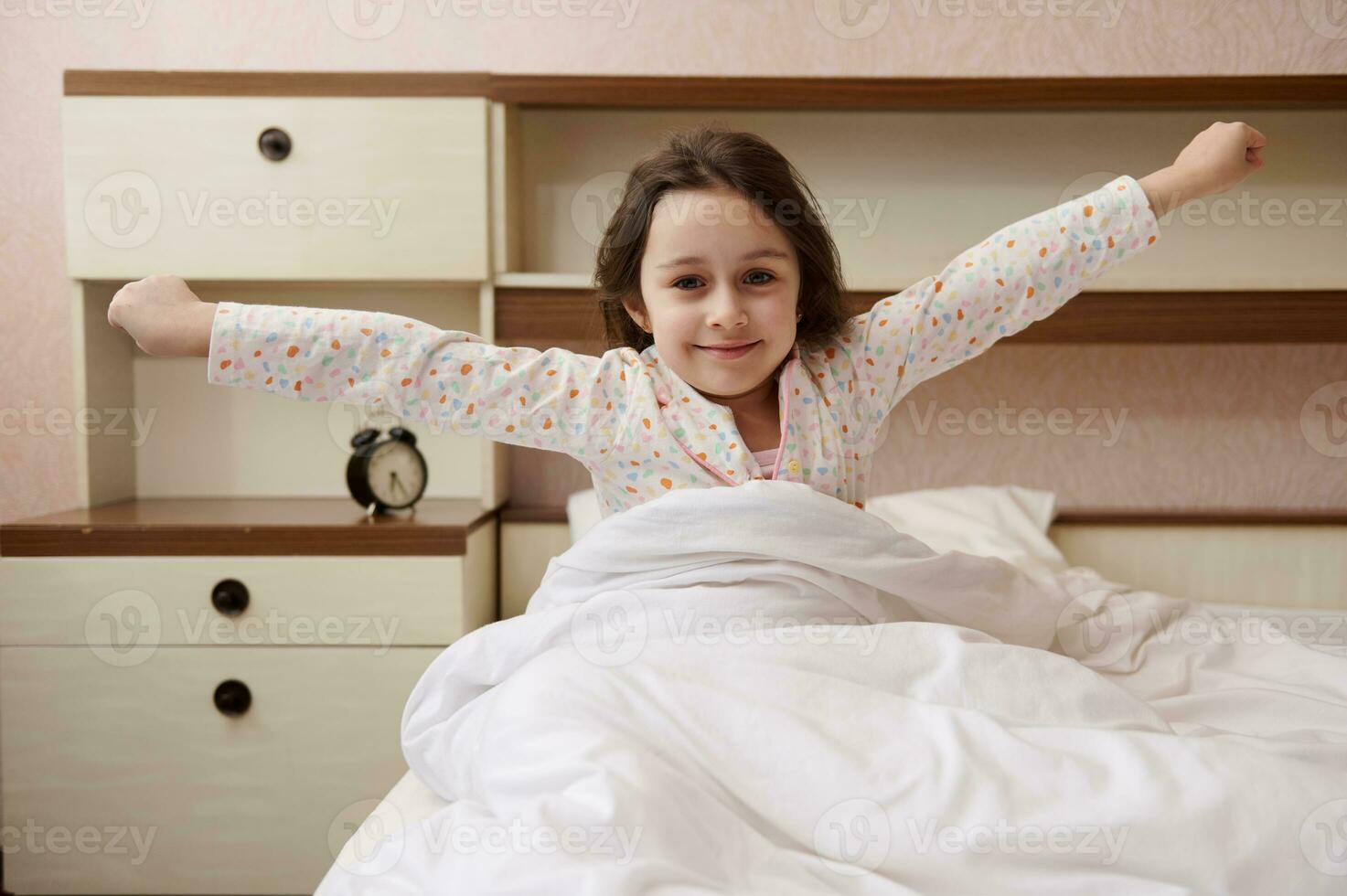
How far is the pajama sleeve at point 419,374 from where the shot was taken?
90 cm

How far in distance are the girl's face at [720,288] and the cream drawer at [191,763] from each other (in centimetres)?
76

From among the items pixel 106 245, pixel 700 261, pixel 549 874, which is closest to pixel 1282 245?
pixel 700 261

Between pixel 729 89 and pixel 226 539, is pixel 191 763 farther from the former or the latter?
pixel 729 89

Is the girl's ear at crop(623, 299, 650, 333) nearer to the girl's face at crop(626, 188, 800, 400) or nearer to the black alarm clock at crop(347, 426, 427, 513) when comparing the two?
the girl's face at crop(626, 188, 800, 400)

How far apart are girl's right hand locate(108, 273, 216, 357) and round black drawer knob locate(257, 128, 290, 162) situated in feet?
2.67

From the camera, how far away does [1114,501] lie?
1960 millimetres

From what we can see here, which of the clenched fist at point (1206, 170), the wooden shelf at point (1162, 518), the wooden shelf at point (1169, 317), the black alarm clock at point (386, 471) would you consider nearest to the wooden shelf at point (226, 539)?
the black alarm clock at point (386, 471)

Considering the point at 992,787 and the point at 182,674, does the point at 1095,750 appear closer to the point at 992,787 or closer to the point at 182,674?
the point at 992,787

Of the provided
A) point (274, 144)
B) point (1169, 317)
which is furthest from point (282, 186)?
point (1169, 317)

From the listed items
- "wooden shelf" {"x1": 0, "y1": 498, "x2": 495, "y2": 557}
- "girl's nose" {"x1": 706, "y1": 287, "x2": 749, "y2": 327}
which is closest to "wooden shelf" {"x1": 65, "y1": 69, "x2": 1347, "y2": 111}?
"wooden shelf" {"x1": 0, "y1": 498, "x2": 495, "y2": 557}

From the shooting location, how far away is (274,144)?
1629mm

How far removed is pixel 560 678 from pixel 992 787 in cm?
30

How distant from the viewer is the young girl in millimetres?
931

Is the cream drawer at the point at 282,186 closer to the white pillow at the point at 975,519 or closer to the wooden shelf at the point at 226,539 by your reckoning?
the wooden shelf at the point at 226,539
